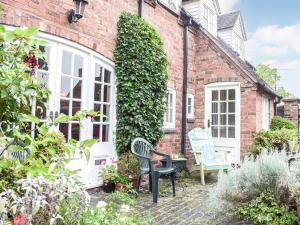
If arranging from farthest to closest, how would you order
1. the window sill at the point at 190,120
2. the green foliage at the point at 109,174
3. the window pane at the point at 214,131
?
the window pane at the point at 214,131, the window sill at the point at 190,120, the green foliage at the point at 109,174

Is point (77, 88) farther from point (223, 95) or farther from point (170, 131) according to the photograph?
point (223, 95)

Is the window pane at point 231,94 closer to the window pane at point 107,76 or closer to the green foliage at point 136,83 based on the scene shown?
the green foliage at point 136,83

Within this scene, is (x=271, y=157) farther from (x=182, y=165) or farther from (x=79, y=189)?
(x=182, y=165)

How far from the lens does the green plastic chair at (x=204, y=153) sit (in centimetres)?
703

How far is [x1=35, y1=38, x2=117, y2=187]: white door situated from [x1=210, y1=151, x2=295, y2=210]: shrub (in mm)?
2314

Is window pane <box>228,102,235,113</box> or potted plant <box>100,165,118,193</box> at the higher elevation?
window pane <box>228,102,235,113</box>

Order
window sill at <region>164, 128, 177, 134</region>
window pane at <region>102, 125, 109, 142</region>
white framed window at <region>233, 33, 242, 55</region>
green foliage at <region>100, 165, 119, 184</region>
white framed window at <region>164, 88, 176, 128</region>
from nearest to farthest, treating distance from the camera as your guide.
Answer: green foliage at <region>100, 165, 119, 184</region>, window pane at <region>102, 125, 109, 142</region>, window sill at <region>164, 128, 177, 134</region>, white framed window at <region>164, 88, 176, 128</region>, white framed window at <region>233, 33, 242, 55</region>

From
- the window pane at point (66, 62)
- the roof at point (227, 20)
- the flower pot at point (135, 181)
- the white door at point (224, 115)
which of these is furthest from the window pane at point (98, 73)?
the roof at point (227, 20)

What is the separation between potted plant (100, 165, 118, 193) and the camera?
18.6 ft

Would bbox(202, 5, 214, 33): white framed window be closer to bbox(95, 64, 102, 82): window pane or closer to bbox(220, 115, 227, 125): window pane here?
bbox(220, 115, 227, 125): window pane

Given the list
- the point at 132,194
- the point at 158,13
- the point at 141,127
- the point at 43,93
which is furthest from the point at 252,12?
the point at 43,93

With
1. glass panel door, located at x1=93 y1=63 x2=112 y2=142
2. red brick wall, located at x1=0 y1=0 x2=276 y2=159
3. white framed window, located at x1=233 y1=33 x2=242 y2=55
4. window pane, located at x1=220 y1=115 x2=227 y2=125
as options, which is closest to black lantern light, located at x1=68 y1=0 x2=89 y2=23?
red brick wall, located at x1=0 y1=0 x2=276 y2=159

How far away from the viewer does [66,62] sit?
204 inches

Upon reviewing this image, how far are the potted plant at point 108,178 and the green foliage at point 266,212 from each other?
8.75 feet
